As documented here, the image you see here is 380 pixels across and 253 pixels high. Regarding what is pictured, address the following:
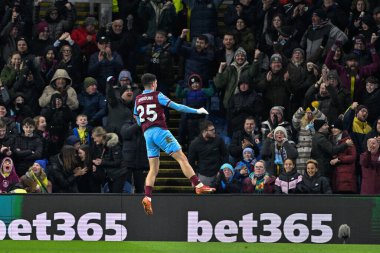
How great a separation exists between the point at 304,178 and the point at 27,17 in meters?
8.28

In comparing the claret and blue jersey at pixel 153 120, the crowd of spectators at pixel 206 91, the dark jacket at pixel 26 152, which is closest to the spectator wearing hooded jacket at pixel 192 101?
the crowd of spectators at pixel 206 91

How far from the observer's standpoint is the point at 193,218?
21.6 metres

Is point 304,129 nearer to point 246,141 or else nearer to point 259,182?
point 246,141

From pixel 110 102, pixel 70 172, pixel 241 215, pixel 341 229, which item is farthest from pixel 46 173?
pixel 341 229

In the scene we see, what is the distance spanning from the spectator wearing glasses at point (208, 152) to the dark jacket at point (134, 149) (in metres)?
0.92

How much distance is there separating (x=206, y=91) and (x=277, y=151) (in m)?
2.62

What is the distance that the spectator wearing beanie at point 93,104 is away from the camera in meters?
26.1

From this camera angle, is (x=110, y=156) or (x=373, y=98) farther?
(x=373, y=98)

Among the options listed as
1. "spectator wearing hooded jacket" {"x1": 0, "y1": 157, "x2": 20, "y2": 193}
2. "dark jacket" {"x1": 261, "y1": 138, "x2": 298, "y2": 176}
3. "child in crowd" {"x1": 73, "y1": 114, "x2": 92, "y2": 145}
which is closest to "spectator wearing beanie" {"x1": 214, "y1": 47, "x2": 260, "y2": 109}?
"dark jacket" {"x1": 261, "y1": 138, "x2": 298, "y2": 176}

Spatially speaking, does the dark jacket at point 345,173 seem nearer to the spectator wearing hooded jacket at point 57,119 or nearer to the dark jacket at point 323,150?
the dark jacket at point 323,150

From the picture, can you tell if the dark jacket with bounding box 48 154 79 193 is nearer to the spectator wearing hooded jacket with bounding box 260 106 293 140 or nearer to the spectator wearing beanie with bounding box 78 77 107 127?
the spectator wearing beanie with bounding box 78 77 107 127

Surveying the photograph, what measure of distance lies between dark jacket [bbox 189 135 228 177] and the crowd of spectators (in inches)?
1.0

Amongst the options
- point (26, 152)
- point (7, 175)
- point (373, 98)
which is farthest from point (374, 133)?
point (7, 175)

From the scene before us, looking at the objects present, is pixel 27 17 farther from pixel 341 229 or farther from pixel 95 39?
pixel 341 229
